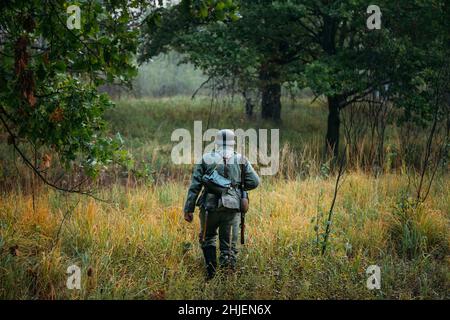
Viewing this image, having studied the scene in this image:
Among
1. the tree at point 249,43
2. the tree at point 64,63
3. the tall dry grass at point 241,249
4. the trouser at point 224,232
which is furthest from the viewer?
the tree at point 249,43

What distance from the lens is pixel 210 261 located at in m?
4.84

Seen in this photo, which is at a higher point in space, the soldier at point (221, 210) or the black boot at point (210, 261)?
the soldier at point (221, 210)

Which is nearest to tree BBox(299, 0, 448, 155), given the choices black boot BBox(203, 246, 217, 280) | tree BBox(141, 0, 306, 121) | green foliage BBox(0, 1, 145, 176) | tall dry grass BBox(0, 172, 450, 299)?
tree BBox(141, 0, 306, 121)

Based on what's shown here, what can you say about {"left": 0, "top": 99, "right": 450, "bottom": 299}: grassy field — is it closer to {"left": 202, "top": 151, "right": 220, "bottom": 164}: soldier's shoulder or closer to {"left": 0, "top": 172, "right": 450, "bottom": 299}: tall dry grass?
{"left": 0, "top": 172, "right": 450, "bottom": 299}: tall dry grass

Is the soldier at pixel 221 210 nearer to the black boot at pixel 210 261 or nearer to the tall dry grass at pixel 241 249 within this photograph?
the black boot at pixel 210 261

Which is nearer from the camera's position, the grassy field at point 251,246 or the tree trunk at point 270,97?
the grassy field at point 251,246

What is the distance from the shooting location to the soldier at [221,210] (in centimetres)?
476

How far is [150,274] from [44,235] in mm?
1551

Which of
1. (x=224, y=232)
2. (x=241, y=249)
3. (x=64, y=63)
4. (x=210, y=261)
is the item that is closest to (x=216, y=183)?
(x=224, y=232)

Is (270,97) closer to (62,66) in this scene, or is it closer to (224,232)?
(224,232)

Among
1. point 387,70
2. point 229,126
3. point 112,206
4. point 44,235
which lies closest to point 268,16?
point 387,70

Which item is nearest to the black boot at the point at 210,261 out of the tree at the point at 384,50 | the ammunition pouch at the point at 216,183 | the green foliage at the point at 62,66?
the ammunition pouch at the point at 216,183

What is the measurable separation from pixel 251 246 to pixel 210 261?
738mm
